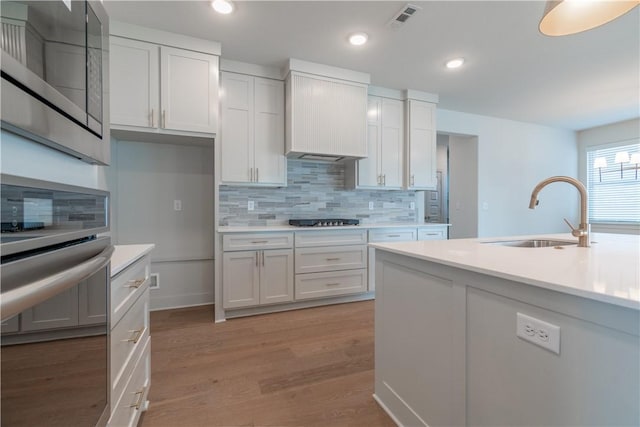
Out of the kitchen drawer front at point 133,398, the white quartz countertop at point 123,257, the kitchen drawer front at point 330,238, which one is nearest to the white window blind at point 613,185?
the kitchen drawer front at point 330,238

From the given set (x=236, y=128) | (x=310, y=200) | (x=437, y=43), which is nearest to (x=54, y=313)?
(x=236, y=128)

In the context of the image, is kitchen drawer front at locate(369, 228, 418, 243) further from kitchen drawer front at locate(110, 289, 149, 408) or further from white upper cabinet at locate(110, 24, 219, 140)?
kitchen drawer front at locate(110, 289, 149, 408)

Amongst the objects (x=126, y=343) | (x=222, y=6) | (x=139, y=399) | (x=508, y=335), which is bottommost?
(x=139, y=399)

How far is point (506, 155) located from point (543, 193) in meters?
1.13

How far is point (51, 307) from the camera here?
53 cm

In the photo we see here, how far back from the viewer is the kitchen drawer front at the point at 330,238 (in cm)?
289

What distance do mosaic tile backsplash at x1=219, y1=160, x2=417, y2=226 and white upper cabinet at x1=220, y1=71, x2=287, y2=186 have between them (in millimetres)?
324

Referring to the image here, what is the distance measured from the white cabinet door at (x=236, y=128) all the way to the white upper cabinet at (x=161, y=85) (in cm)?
23

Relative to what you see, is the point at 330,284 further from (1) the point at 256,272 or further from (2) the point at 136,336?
(2) the point at 136,336

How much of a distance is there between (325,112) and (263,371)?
8.15ft

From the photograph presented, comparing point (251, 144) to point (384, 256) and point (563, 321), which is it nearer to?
point (384, 256)

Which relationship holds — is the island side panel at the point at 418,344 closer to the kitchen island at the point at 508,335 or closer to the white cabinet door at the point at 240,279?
the kitchen island at the point at 508,335

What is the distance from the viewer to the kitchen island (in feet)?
2.27

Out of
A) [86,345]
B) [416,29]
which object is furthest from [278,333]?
[416,29]
